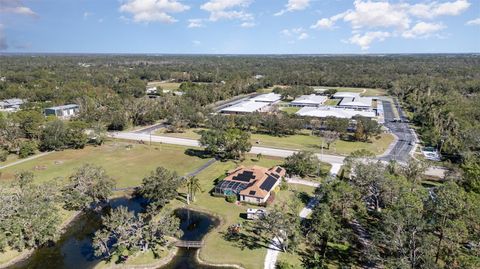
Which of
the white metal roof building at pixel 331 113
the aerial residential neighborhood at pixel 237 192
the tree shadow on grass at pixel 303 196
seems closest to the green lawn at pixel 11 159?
the aerial residential neighborhood at pixel 237 192

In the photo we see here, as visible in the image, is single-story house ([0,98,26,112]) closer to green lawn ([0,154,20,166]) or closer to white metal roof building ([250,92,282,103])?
green lawn ([0,154,20,166])

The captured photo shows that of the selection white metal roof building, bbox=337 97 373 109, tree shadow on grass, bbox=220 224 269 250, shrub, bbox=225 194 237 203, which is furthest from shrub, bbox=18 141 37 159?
white metal roof building, bbox=337 97 373 109

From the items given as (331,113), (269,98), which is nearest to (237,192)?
(331,113)

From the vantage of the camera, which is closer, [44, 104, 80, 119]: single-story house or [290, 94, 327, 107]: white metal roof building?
[44, 104, 80, 119]: single-story house

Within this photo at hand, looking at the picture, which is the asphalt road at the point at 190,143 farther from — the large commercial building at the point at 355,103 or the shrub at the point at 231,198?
the large commercial building at the point at 355,103

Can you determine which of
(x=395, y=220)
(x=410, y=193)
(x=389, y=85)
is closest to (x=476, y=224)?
(x=410, y=193)

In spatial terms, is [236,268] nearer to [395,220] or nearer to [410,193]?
[395,220]

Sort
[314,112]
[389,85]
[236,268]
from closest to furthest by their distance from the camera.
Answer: [236,268]
[314,112]
[389,85]
